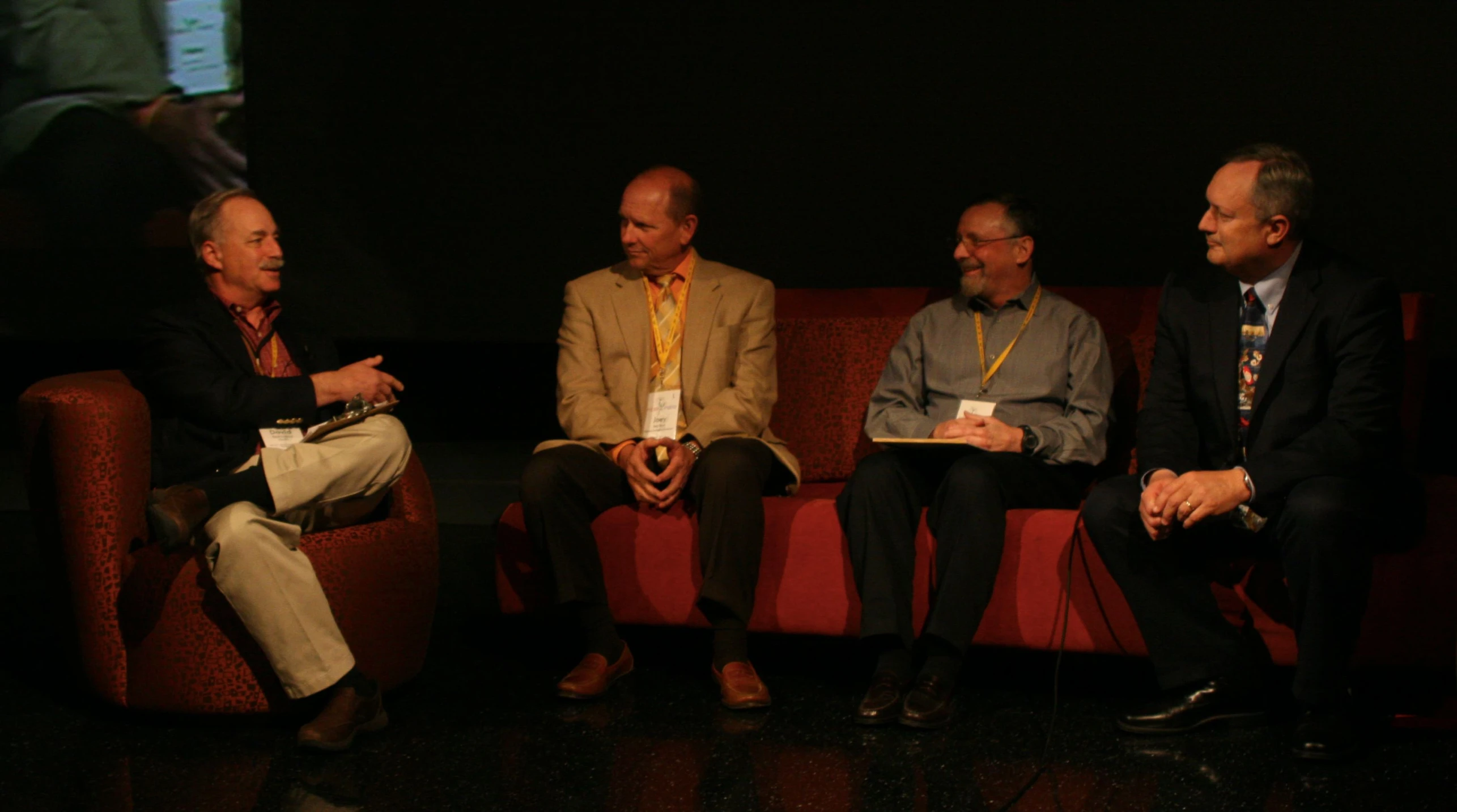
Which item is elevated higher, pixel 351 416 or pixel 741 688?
pixel 351 416

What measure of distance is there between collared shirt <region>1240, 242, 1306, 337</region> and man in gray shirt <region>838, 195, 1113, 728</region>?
1.45 feet

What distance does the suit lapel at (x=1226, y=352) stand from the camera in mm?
2811

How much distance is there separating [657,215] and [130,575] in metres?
1.49

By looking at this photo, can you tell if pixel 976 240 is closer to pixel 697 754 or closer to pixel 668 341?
pixel 668 341

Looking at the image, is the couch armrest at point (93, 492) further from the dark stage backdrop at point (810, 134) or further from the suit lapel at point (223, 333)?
the dark stage backdrop at point (810, 134)

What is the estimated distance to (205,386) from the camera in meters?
2.85

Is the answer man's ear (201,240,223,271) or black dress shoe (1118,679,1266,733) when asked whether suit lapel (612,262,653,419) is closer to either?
man's ear (201,240,223,271)

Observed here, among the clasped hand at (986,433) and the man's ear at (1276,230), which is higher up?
the man's ear at (1276,230)

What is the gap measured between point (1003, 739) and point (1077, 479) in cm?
74

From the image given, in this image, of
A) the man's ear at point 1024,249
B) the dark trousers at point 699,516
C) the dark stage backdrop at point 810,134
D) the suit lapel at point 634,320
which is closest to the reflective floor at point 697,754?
the dark trousers at point 699,516

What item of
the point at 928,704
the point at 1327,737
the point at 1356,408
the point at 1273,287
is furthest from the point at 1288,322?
the point at 928,704

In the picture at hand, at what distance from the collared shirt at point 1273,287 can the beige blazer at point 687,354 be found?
1149 mm

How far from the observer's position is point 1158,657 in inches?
106

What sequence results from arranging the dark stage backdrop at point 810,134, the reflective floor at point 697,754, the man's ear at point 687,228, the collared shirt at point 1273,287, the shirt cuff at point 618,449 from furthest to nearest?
the dark stage backdrop at point 810,134 < the man's ear at point 687,228 < the shirt cuff at point 618,449 < the collared shirt at point 1273,287 < the reflective floor at point 697,754
